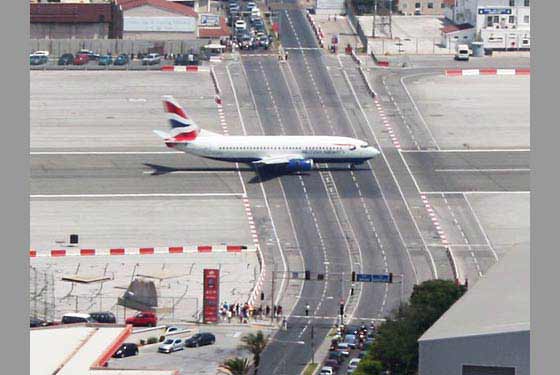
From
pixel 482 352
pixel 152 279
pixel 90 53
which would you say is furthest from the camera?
→ pixel 90 53

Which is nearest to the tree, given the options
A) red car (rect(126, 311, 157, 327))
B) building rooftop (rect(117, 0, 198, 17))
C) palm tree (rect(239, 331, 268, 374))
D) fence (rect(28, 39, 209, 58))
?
palm tree (rect(239, 331, 268, 374))

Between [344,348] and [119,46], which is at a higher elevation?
[119,46]

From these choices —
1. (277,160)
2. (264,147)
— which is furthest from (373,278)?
(264,147)

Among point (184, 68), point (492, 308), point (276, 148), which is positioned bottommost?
point (276, 148)

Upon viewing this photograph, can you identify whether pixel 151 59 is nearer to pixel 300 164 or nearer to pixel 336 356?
pixel 300 164

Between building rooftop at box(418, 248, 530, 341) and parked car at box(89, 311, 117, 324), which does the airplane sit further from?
building rooftop at box(418, 248, 530, 341)

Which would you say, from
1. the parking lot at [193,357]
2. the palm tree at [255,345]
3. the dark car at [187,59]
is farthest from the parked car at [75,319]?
the dark car at [187,59]

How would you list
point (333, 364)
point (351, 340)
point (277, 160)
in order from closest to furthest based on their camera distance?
point (333, 364), point (351, 340), point (277, 160)
